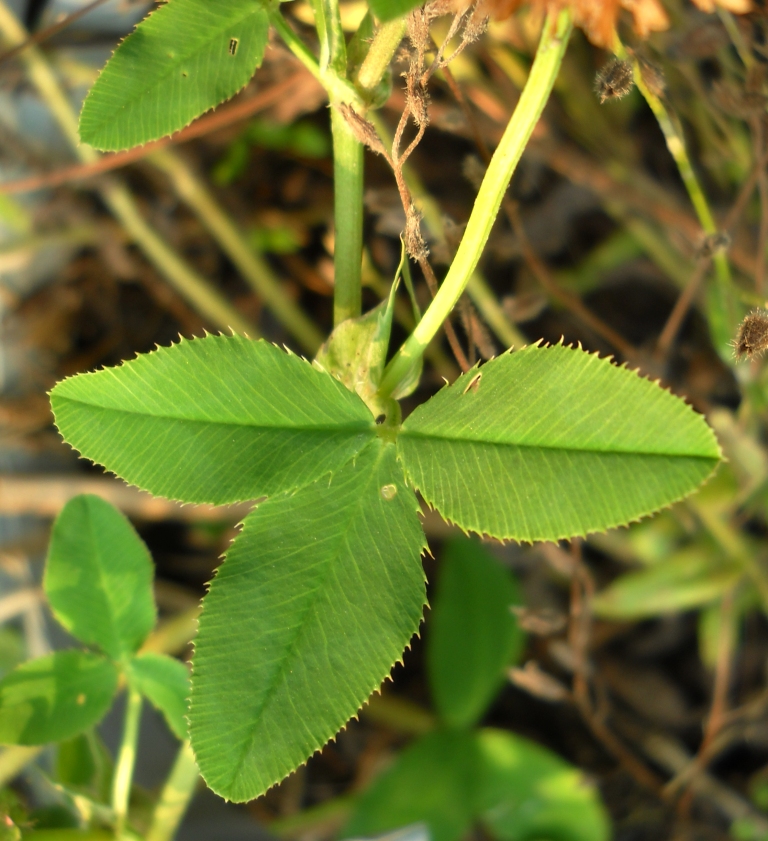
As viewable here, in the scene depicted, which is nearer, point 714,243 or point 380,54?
point 380,54

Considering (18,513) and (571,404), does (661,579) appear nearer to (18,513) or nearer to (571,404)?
(571,404)

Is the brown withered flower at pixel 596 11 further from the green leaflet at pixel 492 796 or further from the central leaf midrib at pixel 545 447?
the green leaflet at pixel 492 796

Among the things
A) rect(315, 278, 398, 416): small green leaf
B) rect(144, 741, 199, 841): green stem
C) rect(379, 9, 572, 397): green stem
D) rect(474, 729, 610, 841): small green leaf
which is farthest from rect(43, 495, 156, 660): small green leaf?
rect(474, 729, 610, 841): small green leaf

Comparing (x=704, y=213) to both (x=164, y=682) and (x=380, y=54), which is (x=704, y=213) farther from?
(x=164, y=682)

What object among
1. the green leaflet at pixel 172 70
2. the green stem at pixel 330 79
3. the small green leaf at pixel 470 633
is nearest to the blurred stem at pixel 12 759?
the small green leaf at pixel 470 633

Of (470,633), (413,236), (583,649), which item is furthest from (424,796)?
(413,236)

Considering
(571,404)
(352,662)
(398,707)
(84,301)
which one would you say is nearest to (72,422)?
(352,662)

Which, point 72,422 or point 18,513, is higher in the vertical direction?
point 72,422
